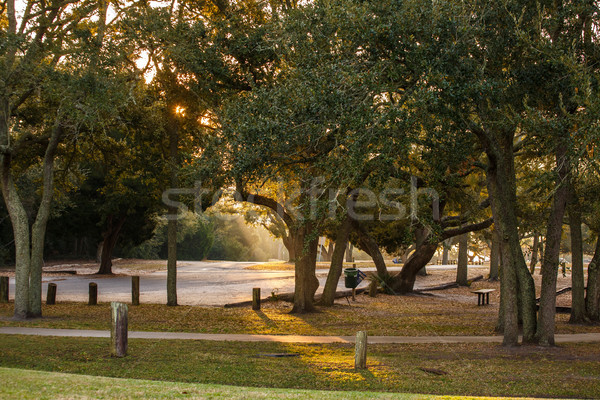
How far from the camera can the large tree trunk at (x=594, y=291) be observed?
56.2ft

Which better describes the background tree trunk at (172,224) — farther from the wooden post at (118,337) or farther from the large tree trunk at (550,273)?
the large tree trunk at (550,273)

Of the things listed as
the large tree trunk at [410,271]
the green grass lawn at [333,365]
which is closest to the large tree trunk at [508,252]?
the green grass lawn at [333,365]

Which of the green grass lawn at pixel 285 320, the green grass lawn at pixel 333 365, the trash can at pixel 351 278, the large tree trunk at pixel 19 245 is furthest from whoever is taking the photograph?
the trash can at pixel 351 278

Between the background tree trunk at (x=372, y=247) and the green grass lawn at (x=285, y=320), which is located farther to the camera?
the background tree trunk at (x=372, y=247)

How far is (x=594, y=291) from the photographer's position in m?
17.3

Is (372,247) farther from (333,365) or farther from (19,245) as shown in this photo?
(333,365)

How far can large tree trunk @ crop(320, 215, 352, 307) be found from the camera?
20.1m

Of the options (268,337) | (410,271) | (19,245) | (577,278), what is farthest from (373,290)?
(19,245)

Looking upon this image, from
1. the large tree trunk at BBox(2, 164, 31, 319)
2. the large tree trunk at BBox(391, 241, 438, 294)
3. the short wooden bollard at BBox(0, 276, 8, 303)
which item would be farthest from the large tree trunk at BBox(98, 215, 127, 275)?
the large tree trunk at BBox(2, 164, 31, 319)

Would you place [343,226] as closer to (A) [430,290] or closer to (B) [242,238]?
(A) [430,290]

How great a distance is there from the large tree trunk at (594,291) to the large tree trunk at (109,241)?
92.1 ft

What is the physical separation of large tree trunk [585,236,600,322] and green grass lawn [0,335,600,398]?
5281mm

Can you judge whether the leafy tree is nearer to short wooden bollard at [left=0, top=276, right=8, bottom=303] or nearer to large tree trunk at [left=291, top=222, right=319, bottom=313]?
short wooden bollard at [left=0, top=276, right=8, bottom=303]

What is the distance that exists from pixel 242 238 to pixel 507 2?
7297 centimetres
